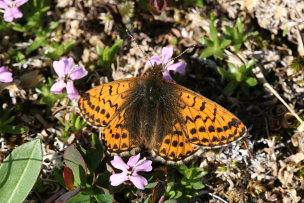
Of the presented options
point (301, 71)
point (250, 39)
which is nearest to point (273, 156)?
point (301, 71)

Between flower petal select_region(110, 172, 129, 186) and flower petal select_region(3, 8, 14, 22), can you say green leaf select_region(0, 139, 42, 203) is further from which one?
flower petal select_region(3, 8, 14, 22)

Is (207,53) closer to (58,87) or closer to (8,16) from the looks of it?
(58,87)

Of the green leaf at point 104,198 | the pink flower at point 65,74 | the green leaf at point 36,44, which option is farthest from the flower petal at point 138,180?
the green leaf at point 36,44

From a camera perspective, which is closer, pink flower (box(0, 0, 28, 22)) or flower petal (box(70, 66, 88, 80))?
flower petal (box(70, 66, 88, 80))

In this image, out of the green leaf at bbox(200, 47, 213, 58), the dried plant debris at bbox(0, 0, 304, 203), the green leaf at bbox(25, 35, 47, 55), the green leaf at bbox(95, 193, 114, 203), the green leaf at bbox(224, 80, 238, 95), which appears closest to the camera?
the green leaf at bbox(95, 193, 114, 203)

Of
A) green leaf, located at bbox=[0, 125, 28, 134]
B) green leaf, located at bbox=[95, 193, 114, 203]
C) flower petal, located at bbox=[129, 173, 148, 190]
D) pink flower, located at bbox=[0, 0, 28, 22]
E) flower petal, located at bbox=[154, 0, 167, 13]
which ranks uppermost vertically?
pink flower, located at bbox=[0, 0, 28, 22]

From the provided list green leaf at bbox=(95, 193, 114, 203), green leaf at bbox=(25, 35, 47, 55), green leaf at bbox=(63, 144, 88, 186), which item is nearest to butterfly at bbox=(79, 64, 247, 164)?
green leaf at bbox=(63, 144, 88, 186)

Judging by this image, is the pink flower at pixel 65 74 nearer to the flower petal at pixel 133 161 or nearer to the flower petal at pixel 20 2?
the flower petal at pixel 20 2
